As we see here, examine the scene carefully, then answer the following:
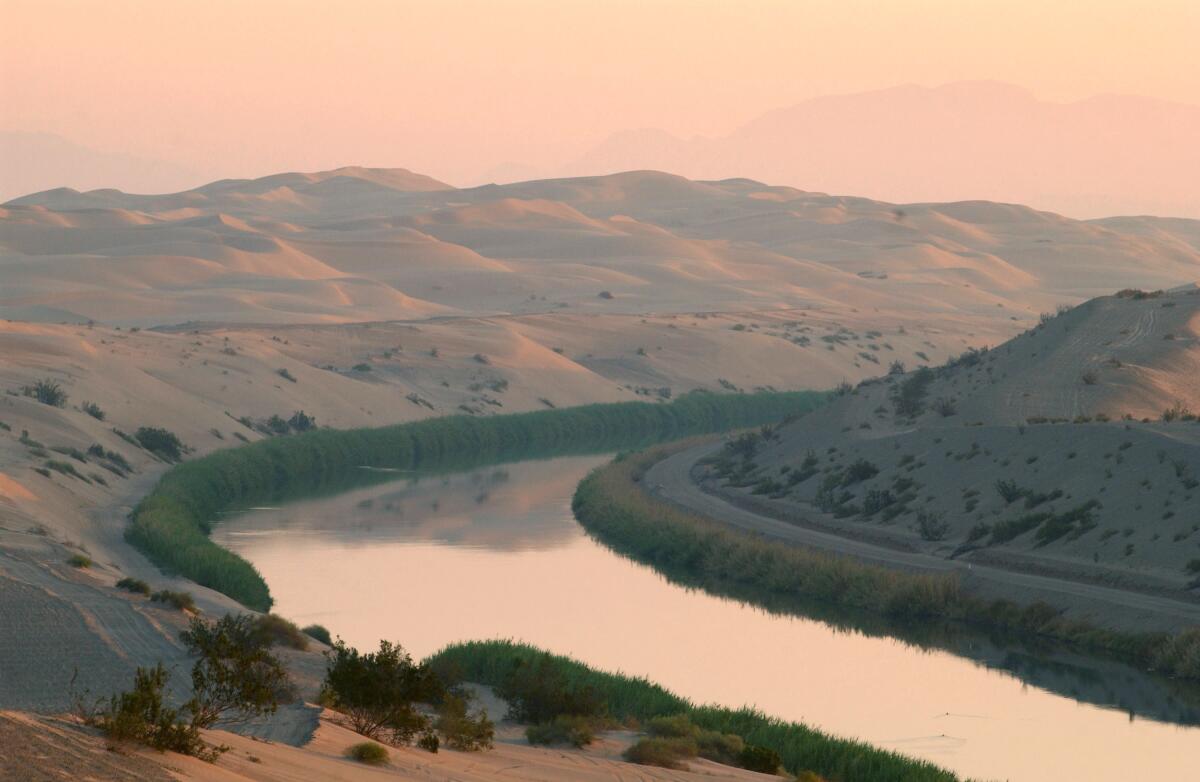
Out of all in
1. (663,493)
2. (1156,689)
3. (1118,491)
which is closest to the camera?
(1156,689)

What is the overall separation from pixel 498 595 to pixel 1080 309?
33126 mm

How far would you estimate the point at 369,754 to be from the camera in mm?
16484

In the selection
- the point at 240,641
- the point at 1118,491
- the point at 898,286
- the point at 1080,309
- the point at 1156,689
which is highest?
the point at 898,286

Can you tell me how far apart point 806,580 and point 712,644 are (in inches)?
270

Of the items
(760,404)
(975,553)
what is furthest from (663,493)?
(760,404)

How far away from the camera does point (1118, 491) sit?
39.8 metres

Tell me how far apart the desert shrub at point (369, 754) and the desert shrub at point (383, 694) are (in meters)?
1.57

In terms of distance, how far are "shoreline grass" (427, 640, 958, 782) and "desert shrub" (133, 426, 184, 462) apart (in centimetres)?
3280

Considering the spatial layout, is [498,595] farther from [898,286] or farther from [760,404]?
[898,286]

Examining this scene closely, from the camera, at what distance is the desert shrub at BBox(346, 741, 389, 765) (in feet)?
54.0

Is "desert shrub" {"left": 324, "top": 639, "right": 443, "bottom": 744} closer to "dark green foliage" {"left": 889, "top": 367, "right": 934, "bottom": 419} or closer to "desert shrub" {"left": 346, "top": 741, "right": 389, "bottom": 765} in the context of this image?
"desert shrub" {"left": 346, "top": 741, "right": 389, "bottom": 765}

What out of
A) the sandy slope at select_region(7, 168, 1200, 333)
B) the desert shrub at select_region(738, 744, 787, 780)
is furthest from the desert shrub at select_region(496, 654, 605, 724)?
the sandy slope at select_region(7, 168, 1200, 333)

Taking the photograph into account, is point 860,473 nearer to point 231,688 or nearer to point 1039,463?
point 1039,463

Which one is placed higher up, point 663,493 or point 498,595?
point 663,493
